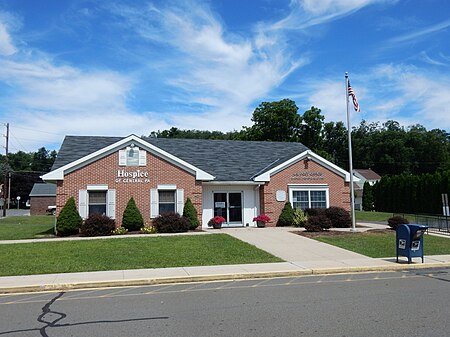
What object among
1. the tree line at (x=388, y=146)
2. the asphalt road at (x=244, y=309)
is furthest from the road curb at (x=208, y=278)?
the tree line at (x=388, y=146)

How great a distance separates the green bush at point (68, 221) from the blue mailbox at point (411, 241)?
14215mm

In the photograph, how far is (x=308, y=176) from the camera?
25859 millimetres

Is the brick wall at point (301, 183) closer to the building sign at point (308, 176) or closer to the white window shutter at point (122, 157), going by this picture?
the building sign at point (308, 176)

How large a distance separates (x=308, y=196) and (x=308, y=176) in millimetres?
1189

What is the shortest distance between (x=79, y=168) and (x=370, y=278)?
15406mm

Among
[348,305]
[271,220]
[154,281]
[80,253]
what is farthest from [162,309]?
[271,220]

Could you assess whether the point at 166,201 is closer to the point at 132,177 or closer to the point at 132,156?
the point at 132,177

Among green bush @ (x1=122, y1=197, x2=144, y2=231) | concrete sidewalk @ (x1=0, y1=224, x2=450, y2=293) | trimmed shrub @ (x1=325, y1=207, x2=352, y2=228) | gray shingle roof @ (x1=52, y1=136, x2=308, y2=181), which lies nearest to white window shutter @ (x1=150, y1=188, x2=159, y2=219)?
green bush @ (x1=122, y1=197, x2=144, y2=231)

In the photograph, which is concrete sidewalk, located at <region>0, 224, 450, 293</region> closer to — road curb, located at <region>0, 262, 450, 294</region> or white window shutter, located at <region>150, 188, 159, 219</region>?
road curb, located at <region>0, 262, 450, 294</region>

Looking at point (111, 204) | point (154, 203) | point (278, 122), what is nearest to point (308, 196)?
point (154, 203)

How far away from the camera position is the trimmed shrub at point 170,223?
68.9ft

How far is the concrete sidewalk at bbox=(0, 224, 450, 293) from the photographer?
9.98m

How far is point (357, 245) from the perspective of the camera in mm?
16219

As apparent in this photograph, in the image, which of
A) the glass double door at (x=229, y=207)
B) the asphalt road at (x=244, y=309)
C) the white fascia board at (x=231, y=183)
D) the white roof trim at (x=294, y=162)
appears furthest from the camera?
the glass double door at (x=229, y=207)
